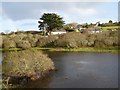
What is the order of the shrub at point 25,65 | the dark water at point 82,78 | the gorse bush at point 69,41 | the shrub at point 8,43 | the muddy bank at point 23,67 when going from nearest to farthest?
1. the dark water at point 82,78
2. the muddy bank at point 23,67
3. the shrub at point 25,65
4. the gorse bush at point 69,41
5. the shrub at point 8,43

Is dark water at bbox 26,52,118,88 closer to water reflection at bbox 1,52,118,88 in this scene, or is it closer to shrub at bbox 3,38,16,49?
water reflection at bbox 1,52,118,88

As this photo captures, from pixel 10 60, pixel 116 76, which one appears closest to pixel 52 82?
pixel 10 60

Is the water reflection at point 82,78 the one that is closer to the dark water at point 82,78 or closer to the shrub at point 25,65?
the dark water at point 82,78

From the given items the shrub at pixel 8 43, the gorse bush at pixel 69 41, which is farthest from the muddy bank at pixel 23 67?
the shrub at pixel 8 43

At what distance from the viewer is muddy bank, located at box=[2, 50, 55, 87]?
27.7 metres

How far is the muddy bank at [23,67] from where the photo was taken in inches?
1089

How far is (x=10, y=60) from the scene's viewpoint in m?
28.7

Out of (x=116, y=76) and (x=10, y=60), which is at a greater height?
(x=10, y=60)

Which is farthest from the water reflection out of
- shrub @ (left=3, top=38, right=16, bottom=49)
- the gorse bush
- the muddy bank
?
shrub @ (left=3, top=38, right=16, bottom=49)

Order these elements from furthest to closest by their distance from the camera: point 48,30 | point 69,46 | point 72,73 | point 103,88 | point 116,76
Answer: point 48,30 → point 69,46 → point 72,73 → point 116,76 → point 103,88

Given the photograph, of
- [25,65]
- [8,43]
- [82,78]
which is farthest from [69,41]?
[25,65]

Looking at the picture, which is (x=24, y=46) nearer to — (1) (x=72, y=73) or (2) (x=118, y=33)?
(2) (x=118, y=33)

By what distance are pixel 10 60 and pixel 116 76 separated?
11.9 m

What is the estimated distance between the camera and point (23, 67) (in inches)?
1107
